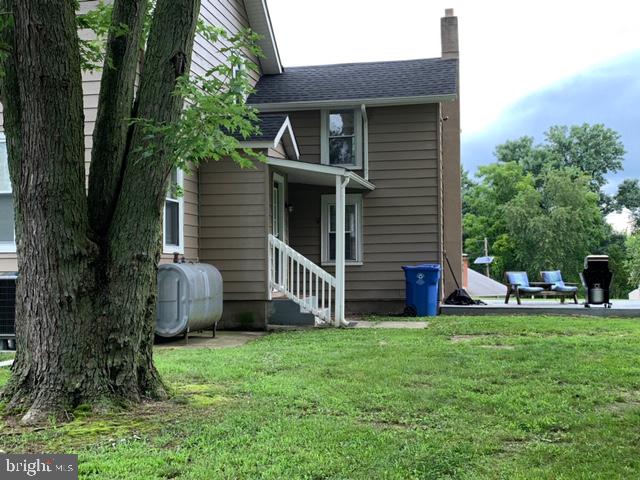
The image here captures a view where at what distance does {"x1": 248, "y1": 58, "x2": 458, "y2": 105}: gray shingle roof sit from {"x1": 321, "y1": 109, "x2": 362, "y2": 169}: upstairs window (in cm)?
49

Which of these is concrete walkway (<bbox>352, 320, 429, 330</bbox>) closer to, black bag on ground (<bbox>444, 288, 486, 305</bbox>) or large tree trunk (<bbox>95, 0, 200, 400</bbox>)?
black bag on ground (<bbox>444, 288, 486, 305</bbox>)

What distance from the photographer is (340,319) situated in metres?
10.1

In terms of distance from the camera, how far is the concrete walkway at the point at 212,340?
8.02 m

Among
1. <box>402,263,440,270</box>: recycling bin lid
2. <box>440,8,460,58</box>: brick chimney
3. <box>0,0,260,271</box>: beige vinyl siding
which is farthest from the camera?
<box>440,8,460,58</box>: brick chimney

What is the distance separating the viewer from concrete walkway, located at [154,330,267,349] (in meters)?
8.02

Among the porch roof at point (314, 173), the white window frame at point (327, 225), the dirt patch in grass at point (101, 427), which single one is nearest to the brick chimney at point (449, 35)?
the porch roof at point (314, 173)

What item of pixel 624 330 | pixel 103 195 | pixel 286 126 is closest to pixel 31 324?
pixel 103 195

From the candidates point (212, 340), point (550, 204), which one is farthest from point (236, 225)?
point (550, 204)

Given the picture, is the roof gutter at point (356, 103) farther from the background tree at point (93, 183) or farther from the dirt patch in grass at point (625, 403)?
the dirt patch in grass at point (625, 403)

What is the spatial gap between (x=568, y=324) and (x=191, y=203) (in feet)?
21.4

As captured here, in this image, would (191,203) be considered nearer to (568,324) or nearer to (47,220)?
(47,220)

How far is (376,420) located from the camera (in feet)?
13.3

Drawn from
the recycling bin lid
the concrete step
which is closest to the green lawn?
the concrete step

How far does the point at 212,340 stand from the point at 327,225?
198 inches
